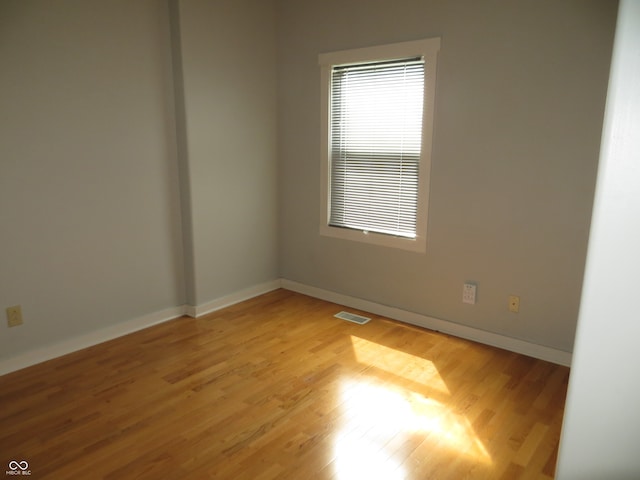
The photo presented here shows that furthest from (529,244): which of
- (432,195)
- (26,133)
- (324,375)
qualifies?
(26,133)

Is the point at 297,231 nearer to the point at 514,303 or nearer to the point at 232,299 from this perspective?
the point at 232,299

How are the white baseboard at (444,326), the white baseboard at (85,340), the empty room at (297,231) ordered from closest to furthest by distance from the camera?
the empty room at (297,231) → the white baseboard at (85,340) → the white baseboard at (444,326)

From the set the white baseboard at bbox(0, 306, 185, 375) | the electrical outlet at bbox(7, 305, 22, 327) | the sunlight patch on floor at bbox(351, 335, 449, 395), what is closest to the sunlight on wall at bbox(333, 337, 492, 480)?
the sunlight patch on floor at bbox(351, 335, 449, 395)

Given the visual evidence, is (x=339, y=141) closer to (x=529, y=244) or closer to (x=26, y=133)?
(x=529, y=244)

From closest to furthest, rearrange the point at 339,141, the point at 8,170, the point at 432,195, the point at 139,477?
the point at 139,477, the point at 8,170, the point at 432,195, the point at 339,141

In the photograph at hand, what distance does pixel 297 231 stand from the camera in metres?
4.20

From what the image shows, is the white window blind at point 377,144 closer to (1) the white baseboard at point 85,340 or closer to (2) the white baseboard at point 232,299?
(2) the white baseboard at point 232,299

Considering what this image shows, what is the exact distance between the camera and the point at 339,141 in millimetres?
3768

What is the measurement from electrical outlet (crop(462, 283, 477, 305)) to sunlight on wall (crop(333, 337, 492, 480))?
2.08ft

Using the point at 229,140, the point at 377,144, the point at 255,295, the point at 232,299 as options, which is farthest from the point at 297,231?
the point at 377,144

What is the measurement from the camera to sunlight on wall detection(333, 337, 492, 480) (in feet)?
6.60

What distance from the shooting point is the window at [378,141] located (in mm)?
3264

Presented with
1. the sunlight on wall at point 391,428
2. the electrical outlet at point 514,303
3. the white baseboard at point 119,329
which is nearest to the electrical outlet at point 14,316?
the white baseboard at point 119,329

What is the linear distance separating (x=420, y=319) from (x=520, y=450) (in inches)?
57.3
